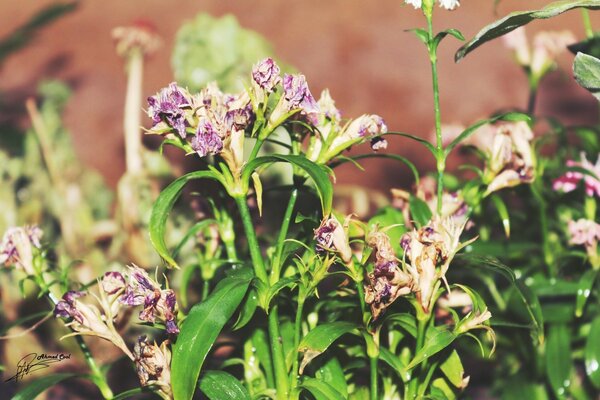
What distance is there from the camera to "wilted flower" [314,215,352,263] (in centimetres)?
85

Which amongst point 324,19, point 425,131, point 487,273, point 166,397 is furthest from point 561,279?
point 324,19

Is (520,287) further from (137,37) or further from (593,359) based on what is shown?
(137,37)

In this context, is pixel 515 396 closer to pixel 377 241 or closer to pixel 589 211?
pixel 589 211

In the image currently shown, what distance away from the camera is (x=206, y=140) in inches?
32.9

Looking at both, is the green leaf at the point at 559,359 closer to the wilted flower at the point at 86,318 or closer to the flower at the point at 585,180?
the flower at the point at 585,180

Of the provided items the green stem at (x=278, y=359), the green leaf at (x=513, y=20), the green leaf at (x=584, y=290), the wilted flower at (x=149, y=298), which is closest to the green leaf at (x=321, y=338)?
the green stem at (x=278, y=359)

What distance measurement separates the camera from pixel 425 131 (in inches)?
101

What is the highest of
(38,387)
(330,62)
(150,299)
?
(330,62)

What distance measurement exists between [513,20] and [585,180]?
16.7 inches

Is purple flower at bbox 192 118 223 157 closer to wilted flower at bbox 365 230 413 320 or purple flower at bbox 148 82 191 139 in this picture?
purple flower at bbox 148 82 191 139

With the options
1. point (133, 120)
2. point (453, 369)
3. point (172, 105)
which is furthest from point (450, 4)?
point (133, 120)

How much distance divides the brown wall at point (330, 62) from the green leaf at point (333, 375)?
5.03ft

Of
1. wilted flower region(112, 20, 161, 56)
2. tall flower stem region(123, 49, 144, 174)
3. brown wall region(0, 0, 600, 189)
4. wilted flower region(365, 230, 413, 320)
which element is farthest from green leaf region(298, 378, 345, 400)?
brown wall region(0, 0, 600, 189)

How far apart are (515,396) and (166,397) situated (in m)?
0.70
